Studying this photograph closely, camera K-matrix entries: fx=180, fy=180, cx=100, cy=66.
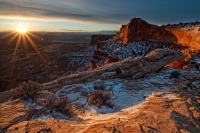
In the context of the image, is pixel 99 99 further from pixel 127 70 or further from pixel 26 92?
pixel 127 70

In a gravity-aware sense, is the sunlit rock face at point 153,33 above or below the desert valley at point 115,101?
above

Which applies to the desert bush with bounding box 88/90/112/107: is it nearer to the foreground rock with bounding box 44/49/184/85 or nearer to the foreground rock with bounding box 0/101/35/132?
the foreground rock with bounding box 0/101/35/132

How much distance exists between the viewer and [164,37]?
3403cm

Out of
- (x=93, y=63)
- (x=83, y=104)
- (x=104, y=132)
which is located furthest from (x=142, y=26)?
(x=104, y=132)

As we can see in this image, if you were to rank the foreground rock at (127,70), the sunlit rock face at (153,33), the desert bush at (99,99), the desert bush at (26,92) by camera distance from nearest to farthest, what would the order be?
the desert bush at (99,99)
the desert bush at (26,92)
the foreground rock at (127,70)
the sunlit rock face at (153,33)

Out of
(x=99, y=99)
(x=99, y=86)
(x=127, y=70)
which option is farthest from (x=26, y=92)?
(x=127, y=70)

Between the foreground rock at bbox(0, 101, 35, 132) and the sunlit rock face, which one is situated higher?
the sunlit rock face

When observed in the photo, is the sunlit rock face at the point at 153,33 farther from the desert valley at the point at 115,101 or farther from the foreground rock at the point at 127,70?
the foreground rock at the point at 127,70

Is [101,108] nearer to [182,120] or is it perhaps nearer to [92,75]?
[182,120]

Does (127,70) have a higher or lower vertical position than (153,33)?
lower

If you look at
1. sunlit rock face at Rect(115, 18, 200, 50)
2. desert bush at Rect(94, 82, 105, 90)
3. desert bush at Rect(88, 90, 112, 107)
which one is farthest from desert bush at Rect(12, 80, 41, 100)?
sunlit rock face at Rect(115, 18, 200, 50)

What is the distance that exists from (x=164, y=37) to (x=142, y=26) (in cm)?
626

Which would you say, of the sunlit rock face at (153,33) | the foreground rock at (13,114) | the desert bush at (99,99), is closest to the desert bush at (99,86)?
the desert bush at (99,99)

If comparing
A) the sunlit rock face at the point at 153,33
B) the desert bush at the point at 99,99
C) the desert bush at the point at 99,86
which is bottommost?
the desert bush at the point at 99,86
